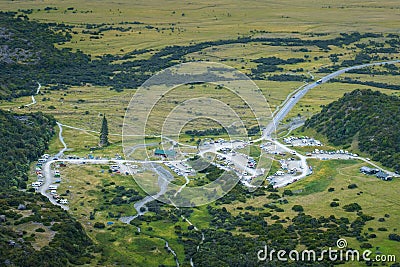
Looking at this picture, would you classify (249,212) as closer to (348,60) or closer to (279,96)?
(279,96)

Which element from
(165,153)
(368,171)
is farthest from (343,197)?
(165,153)

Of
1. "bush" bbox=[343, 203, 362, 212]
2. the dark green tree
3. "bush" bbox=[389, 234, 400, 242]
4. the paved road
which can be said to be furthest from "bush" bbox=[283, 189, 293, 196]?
the dark green tree

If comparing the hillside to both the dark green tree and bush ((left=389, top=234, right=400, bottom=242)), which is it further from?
the dark green tree

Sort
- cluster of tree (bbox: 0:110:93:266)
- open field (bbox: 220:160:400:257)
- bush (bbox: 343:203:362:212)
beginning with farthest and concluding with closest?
1. bush (bbox: 343:203:362:212)
2. open field (bbox: 220:160:400:257)
3. cluster of tree (bbox: 0:110:93:266)

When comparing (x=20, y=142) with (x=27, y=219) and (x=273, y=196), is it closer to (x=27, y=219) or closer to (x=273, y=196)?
(x=27, y=219)

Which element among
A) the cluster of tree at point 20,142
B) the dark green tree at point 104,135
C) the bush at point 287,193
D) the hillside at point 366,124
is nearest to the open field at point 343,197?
the bush at point 287,193

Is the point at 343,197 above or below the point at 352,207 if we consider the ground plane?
below
